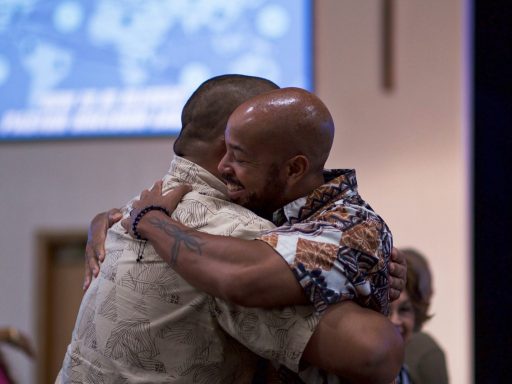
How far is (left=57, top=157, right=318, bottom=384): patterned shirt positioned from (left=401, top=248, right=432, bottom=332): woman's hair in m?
1.13

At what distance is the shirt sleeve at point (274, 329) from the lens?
1.45 m

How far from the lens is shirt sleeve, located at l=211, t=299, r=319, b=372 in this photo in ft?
4.76

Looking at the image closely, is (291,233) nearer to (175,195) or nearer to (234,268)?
(234,268)

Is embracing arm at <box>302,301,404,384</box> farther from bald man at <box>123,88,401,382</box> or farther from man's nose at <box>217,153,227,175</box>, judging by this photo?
man's nose at <box>217,153,227,175</box>

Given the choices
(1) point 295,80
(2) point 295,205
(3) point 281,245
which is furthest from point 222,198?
(1) point 295,80

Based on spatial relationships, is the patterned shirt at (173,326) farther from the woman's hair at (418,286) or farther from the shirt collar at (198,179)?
the woman's hair at (418,286)

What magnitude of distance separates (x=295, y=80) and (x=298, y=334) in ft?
12.5

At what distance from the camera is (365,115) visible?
204 inches

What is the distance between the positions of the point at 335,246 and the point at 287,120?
9.8 inches

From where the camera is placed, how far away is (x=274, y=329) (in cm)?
147

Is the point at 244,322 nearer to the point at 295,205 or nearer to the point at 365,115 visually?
the point at 295,205

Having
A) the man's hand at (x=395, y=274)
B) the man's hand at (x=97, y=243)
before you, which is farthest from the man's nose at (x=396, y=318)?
the man's hand at (x=97, y=243)

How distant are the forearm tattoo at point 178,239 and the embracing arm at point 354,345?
26 cm
